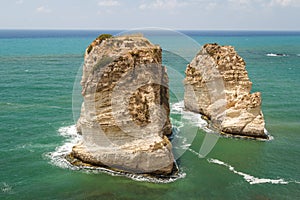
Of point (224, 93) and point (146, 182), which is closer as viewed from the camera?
point (146, 182)

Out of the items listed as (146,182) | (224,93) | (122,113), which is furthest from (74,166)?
(224,93)

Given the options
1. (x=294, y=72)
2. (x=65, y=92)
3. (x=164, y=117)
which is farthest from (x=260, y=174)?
(x=294, y=72)

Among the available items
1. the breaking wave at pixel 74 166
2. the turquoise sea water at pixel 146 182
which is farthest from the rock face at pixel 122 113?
the turquoise sea water at pixel 146 182

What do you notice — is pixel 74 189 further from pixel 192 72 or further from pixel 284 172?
pixel 192 72

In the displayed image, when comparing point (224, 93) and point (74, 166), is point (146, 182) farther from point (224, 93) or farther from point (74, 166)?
point (224, 93)

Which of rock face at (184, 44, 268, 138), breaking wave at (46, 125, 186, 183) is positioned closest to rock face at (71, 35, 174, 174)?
breaking wave at (46, 125, 186, 183)

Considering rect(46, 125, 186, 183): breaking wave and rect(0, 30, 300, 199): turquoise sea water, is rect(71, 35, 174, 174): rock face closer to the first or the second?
rect(46, 125, 186, 183): breaking wave
